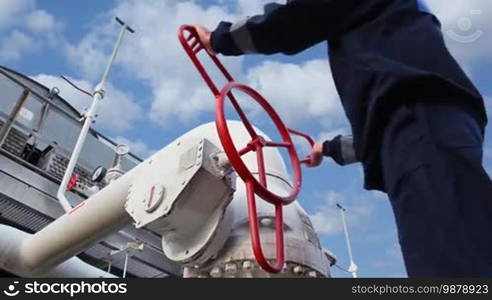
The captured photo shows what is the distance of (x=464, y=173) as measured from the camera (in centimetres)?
72

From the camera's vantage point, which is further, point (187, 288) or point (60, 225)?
point (60, 225)

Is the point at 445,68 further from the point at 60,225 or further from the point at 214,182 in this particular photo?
the point at 60,225

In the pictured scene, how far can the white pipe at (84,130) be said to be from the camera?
2.26 meters

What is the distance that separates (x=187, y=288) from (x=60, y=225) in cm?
Answer: 57

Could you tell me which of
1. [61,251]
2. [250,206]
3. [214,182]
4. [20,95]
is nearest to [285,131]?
[214,182]

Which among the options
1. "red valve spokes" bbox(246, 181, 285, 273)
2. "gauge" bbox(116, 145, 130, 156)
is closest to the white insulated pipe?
"red valve spokes" bbox(246, 181, 285, 273)

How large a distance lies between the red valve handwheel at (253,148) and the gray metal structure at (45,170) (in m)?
1.48

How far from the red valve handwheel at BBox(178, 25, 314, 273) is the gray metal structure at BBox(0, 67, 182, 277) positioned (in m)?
1.48

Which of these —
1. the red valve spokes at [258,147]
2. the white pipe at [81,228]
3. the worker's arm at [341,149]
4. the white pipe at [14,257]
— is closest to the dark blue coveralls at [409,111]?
the red valve spokes at [258,147]

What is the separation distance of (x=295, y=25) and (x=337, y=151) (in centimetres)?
47

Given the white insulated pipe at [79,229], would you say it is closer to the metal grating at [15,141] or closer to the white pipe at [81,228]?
the white pipe at [81,228]

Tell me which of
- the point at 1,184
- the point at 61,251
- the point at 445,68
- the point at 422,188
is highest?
the point at 1,184

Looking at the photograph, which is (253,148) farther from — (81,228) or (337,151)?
(81,228)

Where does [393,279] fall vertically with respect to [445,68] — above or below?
below
